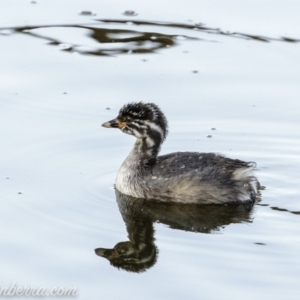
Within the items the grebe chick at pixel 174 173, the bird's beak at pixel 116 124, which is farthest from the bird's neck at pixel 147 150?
the bird's beak at pixel 116 124

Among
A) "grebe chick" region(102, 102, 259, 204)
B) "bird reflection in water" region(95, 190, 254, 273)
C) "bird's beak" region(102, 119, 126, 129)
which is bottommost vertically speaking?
"bird reflection in water" region(95, 190, 254, 273)

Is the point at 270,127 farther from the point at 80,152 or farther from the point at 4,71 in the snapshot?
the point at 4,71

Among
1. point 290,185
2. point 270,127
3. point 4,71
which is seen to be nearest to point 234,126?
point 270,127

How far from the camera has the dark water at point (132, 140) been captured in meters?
8.47

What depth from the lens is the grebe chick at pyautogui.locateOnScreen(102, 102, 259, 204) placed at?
1017 cm

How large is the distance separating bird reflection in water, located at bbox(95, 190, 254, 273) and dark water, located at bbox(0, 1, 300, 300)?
0.7 inches

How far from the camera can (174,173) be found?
33.6ft

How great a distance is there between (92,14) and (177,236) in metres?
6.61

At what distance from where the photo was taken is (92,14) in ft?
49.6

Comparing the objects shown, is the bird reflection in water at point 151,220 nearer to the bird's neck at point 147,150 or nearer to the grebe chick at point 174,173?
the grebe chick at point 174,173

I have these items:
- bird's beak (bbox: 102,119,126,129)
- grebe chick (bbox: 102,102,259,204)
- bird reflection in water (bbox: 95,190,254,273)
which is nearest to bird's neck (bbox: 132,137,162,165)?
grebe chick (bbox: 102,102,259,204)

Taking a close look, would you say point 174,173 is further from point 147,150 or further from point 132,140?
point 132,140

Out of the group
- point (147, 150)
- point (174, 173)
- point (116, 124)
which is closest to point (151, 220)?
point (174, 173)

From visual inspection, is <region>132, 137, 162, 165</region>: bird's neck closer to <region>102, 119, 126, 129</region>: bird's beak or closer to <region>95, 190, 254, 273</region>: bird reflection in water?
<region>102, 119, 126, 129</region>: bird's beak
